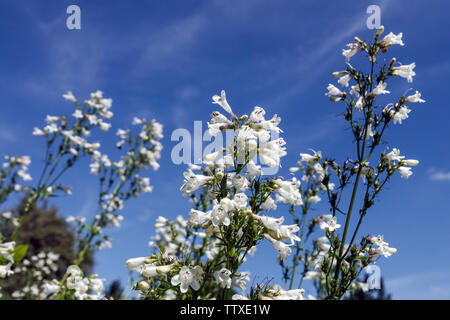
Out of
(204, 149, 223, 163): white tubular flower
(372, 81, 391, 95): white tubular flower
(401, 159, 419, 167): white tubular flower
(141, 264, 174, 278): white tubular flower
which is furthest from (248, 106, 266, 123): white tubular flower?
(401, 159, 419, 167): white tubular flower

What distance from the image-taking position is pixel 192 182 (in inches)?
111

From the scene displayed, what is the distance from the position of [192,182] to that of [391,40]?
3.93m

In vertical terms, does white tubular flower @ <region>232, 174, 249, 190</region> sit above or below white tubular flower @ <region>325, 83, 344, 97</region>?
below

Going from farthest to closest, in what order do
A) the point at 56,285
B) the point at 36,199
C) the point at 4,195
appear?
the point at 4,195, the point at 36,199, the point at 56,285

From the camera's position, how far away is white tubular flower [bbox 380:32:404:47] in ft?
15.7

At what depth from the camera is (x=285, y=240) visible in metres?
2.64

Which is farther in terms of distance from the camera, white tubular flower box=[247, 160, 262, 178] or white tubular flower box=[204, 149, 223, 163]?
white tubular flower box=[204, 149, 223, 163]

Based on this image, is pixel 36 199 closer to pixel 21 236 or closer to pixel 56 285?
pixel 56 285

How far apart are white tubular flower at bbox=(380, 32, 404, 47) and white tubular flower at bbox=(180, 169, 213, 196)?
12.4ft

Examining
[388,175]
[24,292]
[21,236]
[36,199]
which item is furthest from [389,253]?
[21,236]

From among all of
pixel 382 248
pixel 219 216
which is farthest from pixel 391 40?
pixel 219 216

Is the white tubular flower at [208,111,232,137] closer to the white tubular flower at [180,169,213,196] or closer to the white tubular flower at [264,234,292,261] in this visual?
the white tubular flower at [180,169,213,196]

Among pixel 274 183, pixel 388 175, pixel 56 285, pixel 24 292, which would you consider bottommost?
pixel 24 292
